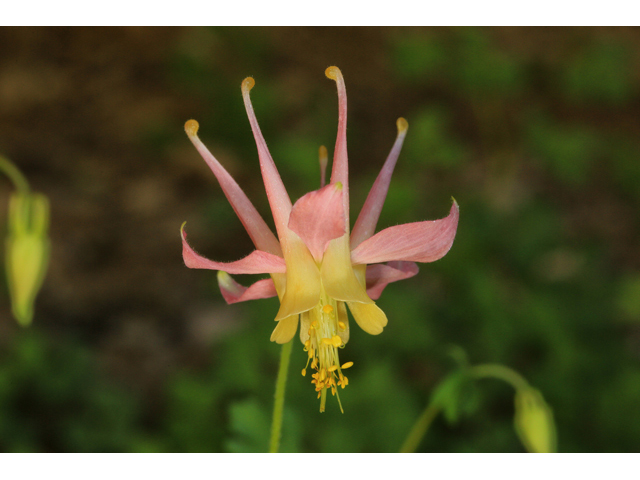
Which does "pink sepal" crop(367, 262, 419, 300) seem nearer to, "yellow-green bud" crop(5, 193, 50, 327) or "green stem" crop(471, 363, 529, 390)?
"green stem" crop(471, 363, 529, 390)

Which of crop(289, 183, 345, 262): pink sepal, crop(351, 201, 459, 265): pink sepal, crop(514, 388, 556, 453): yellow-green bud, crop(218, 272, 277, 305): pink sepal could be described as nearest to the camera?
crop(289, 183, 345, 262): pink sepal

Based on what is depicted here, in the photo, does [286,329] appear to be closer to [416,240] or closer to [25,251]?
[416,240]

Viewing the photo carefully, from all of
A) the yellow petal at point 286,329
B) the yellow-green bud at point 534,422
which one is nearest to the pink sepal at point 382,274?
the yellow petal at point 286,329

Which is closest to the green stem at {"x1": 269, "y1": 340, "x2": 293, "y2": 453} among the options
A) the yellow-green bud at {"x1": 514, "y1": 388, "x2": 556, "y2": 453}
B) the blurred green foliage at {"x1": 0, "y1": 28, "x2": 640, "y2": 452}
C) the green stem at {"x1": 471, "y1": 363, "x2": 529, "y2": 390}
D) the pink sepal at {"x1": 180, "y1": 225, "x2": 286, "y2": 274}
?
the pink sepal at {"x1": 180, "y1": 225, "x2": 286, "y2": 274}

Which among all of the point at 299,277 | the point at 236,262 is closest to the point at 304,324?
the point at 299,277

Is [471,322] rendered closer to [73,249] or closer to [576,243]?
[576,243]
